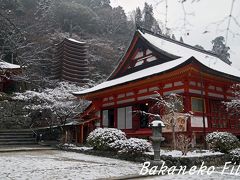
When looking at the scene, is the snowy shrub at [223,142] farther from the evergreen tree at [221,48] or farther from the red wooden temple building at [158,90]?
the evergreen tree at [221,48]

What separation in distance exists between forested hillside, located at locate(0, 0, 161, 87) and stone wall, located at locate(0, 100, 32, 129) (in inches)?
207

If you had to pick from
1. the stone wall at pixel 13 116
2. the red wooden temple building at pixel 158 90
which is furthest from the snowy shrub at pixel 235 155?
the stone wall at pixel 13 116

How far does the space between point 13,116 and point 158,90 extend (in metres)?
16.4

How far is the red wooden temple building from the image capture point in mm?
14305

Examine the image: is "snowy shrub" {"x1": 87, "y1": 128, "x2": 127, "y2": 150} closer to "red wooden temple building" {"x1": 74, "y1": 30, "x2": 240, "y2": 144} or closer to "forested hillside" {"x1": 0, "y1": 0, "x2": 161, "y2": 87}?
"red wooden temple building" {"x1": 74, "y1": 30, "x2": 240, "y2": 144}

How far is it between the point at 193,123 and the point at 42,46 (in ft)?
96.0

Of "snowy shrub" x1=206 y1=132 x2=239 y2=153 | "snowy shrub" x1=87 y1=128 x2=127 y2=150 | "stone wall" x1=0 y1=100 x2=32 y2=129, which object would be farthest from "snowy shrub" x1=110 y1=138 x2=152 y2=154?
"stone wall" x1=0 y1=100 x2=32 y2=129

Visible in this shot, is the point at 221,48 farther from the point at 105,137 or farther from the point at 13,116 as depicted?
the point at 13,116

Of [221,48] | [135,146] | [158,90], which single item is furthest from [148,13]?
[158,90]

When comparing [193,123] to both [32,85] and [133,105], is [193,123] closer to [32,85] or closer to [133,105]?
[133,105]

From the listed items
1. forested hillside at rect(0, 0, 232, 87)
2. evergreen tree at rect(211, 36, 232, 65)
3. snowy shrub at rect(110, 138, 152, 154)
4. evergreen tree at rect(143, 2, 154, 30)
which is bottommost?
snowy shrub at rect(110, 138, 152, 154)

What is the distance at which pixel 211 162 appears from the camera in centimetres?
1097

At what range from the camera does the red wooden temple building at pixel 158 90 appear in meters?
14.3

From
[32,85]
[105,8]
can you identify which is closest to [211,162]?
[32,85]
